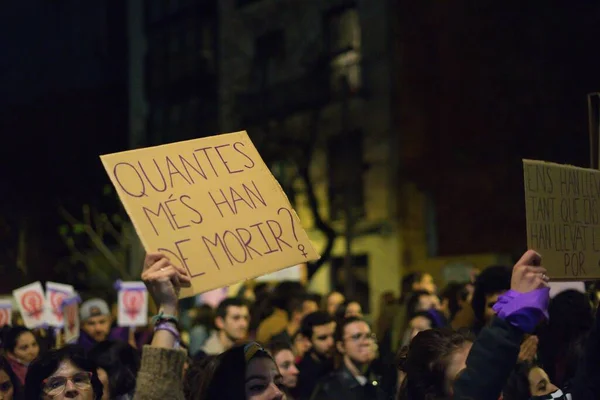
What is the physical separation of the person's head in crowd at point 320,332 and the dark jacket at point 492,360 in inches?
208

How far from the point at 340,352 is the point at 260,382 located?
4031 mm

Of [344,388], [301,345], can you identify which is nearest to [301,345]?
Answer: [301,345]

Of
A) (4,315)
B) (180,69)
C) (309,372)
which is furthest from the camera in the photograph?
(180,69)

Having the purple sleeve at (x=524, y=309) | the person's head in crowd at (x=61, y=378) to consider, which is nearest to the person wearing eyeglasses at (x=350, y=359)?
the person's head in crowd at (x=61, y=378)

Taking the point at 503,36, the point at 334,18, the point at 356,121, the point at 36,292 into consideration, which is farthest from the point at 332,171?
the point at 36,292

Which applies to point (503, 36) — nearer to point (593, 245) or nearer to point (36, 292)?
point (36, 292)

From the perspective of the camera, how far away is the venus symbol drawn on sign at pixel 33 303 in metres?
9.98

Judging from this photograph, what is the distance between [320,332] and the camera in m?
8.64

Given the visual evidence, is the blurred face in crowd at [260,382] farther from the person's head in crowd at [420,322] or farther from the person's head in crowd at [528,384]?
the person's head in crowd at [420,322]

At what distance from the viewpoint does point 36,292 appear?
10031mm

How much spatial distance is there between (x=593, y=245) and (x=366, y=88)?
26.0 meters

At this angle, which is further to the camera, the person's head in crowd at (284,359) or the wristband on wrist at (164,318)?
the person's head in crowd at (284,359)

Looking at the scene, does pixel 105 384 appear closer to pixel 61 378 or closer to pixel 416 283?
pixel 61 378

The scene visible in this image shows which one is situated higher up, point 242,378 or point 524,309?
point 524,309
